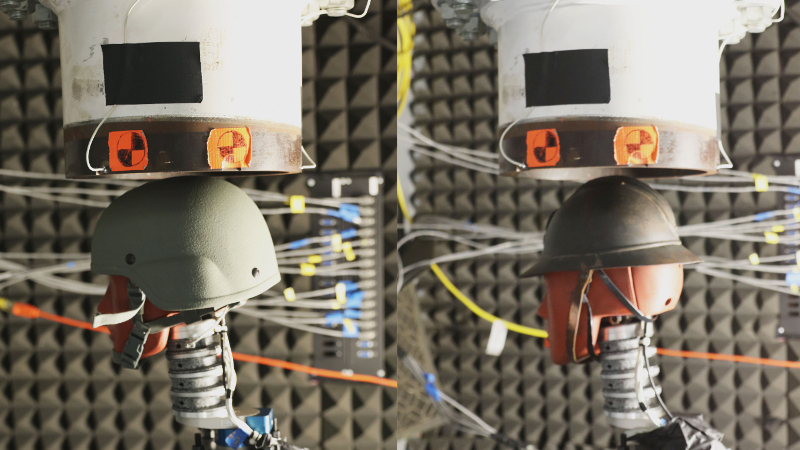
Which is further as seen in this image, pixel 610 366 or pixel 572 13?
pixel 610 366

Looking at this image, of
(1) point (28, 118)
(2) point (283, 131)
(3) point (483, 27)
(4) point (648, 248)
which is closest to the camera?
(2) point (283, 131)

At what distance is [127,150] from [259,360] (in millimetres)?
1469

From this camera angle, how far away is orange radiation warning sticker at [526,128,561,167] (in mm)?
1531

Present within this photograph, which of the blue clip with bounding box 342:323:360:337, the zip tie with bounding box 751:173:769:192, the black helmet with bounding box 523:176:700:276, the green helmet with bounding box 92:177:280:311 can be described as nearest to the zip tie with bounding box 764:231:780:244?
the zip tie with bounding box 751:173:769:192

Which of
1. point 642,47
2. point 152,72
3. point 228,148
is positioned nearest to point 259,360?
point 228,148

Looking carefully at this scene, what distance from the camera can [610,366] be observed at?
177 cm

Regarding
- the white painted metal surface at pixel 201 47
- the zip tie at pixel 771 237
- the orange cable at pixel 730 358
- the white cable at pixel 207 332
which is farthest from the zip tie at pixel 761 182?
the white cable at pixel 207 332

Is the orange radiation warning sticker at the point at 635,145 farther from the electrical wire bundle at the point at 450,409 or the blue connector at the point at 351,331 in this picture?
the electrical wire bundle at the point at 450,409

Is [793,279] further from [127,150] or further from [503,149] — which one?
[127,150]

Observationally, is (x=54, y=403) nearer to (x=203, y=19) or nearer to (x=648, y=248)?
(x=203, y=19)

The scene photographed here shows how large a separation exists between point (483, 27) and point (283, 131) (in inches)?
31.6

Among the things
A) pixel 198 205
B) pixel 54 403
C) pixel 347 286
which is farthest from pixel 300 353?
pixel 198 205

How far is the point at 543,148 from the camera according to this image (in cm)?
155

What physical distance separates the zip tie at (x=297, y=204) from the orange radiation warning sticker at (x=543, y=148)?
126cm
